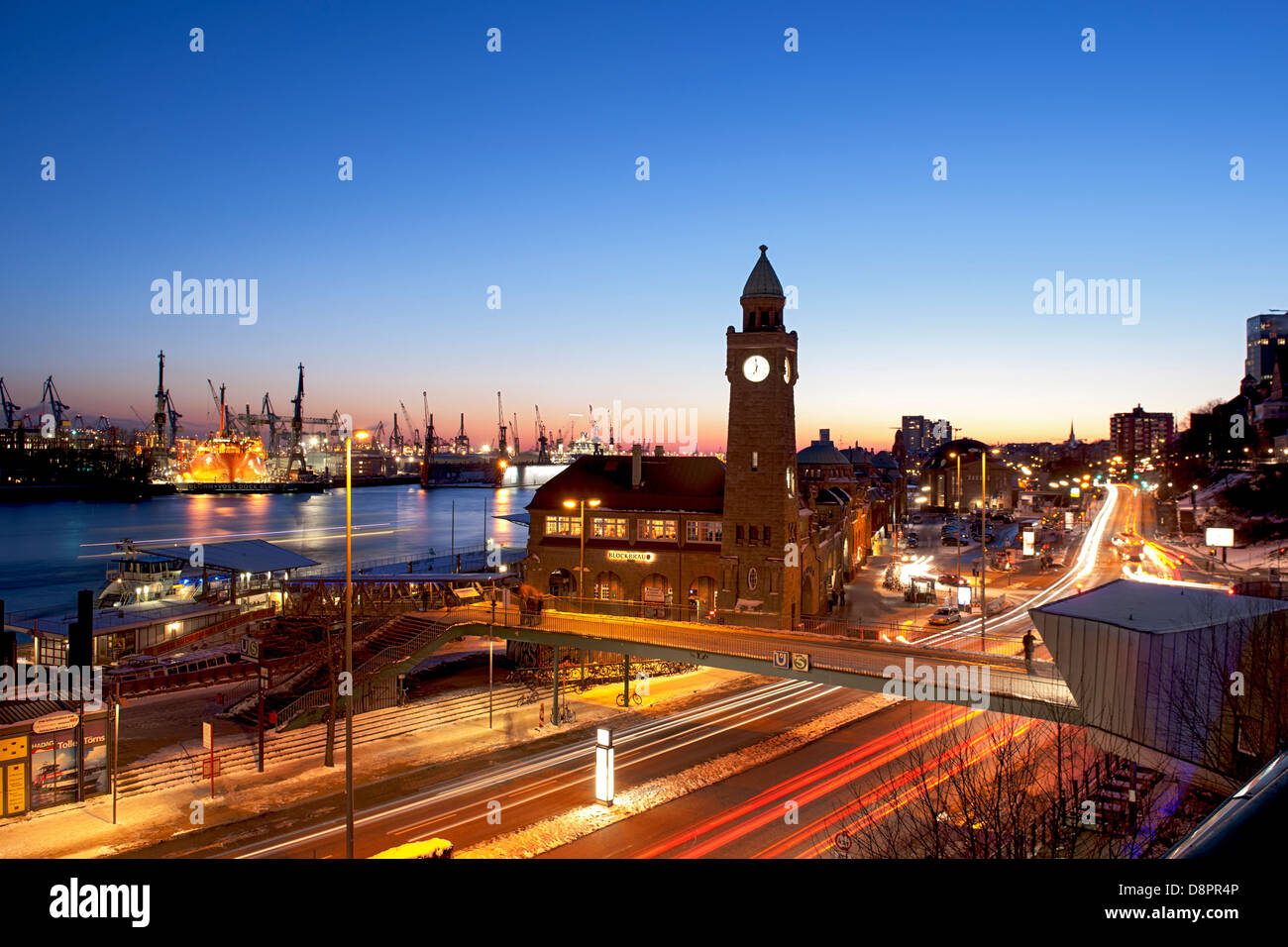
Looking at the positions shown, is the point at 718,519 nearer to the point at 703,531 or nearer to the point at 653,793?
the point at 703,531

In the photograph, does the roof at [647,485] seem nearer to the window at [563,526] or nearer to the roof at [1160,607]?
the window at [563,526]

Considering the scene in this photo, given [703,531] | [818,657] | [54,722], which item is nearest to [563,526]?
[703,531]

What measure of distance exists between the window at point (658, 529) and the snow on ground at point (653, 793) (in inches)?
694

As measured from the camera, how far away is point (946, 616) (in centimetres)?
5441

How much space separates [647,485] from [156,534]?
118 metres

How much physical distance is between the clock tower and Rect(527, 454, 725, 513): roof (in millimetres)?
3044

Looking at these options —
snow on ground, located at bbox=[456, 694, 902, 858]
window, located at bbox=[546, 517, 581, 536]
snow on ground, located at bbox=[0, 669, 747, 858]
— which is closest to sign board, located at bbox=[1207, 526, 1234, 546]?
snow on ground, located at bbox=[456, 694, 902, 858]

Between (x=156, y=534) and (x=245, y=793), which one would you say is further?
(x=156, y=534)

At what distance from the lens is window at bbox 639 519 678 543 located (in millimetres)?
51781

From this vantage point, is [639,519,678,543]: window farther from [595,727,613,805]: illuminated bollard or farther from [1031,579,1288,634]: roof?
[1031,579,1288,634]: roof

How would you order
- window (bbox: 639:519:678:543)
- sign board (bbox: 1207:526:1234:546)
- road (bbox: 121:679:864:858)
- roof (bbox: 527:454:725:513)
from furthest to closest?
sign board (bbox: 1207:526:1234:546), roof (bbox: 527:454:725:513), window (bbox: 639:519:678:543), road (bbox: 121:679:864:858)
